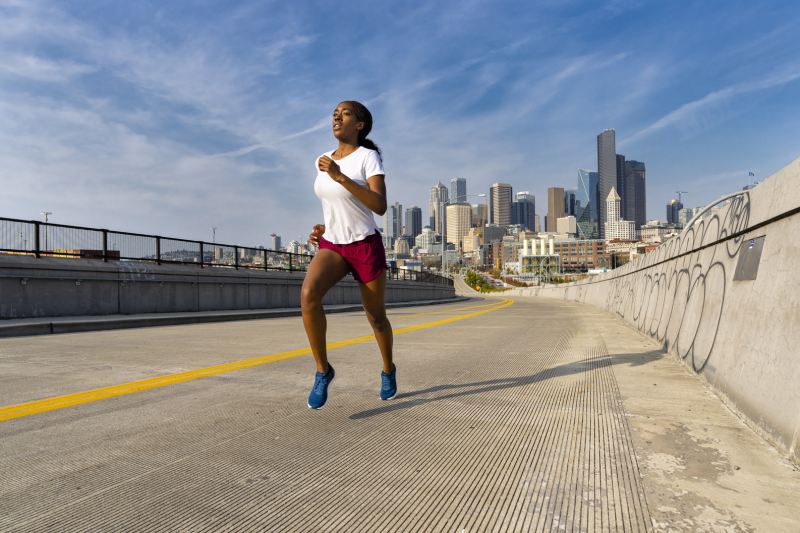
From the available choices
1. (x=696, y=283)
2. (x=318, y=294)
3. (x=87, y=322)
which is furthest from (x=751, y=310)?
(x=87, y=322)

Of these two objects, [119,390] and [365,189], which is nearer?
[365,189]

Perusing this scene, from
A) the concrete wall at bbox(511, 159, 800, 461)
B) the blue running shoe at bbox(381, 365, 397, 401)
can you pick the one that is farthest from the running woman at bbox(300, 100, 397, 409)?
the concrete wall at bbox(511, 159, 800, 461)

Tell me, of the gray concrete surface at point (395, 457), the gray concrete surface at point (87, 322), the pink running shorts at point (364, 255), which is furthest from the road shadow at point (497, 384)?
the gray concrete surface at point (87, 322)

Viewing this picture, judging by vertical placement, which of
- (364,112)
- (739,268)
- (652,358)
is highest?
(364,112)

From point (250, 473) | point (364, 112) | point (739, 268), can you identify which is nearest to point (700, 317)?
point (739, 268)

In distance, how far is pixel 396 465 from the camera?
8.18ft

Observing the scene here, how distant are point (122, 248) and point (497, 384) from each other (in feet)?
44.3

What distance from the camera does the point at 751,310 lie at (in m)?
3.50

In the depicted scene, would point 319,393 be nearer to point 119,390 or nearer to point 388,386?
point 388,386

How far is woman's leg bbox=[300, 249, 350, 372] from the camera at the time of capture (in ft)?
11.5

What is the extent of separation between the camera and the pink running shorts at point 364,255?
141 inches

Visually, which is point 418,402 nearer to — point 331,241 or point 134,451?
point 331,241

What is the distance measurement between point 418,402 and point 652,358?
140 inches

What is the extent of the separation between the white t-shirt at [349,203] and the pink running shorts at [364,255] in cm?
4
